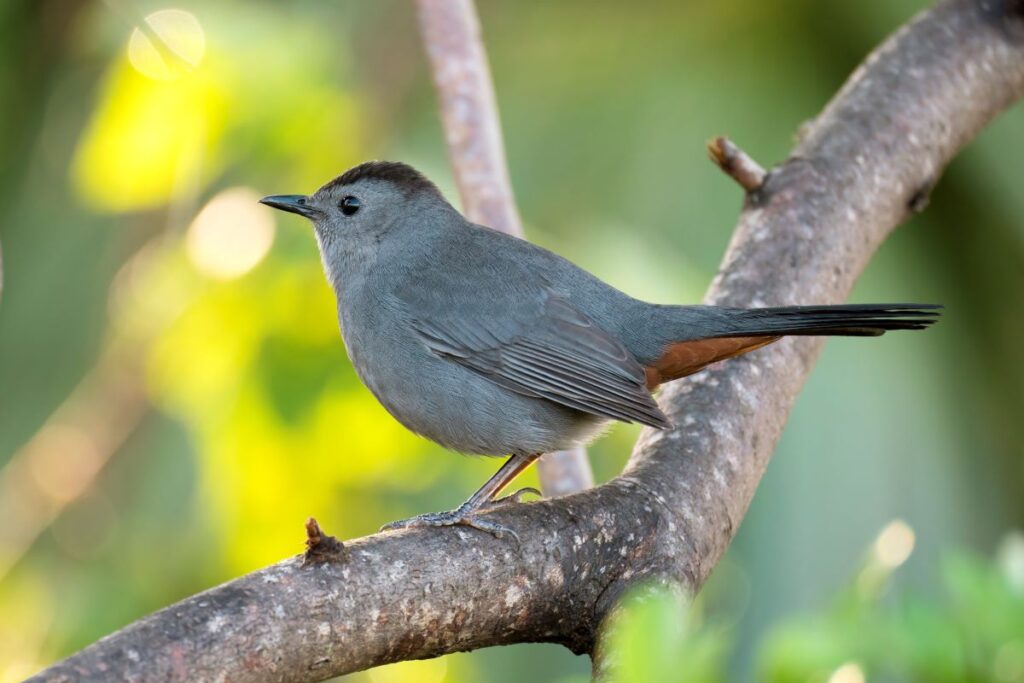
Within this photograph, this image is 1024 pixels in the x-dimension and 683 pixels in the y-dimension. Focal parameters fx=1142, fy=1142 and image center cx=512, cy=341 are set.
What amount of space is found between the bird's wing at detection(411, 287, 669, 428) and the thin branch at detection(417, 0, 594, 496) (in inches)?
19.7

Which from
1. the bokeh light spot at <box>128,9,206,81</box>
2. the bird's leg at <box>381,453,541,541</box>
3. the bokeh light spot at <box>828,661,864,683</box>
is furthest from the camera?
the bokeh light spot at <box>128,9,206,81</box>

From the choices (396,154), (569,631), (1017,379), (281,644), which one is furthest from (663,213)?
(281,644)

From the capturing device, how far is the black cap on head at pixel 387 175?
371cm

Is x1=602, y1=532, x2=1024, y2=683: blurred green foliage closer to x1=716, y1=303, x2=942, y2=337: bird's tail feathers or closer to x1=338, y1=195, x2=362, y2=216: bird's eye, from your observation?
x1=716, y1=303, x2=942, y2=337: bird's tail feathers

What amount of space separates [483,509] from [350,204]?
1.45 m

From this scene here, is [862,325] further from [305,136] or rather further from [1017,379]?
[1017,379]

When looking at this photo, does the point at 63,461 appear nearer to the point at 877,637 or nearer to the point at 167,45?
the point at 167,45

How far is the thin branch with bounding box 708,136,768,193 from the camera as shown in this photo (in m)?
3.48

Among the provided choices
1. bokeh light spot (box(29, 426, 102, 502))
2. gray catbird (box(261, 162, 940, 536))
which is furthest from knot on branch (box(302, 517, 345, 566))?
bokeh light spot (box(29, 426, 102, 502))

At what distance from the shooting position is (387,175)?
372 centimetres

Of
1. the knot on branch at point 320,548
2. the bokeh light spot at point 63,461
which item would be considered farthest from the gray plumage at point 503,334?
the bokeh light spot at point 63,461

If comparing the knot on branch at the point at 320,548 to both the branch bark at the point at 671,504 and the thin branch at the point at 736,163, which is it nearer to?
the branch bark at the point at 671,504

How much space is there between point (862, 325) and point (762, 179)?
0.90 m

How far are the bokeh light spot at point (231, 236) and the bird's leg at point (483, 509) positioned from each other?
3.07 ft
